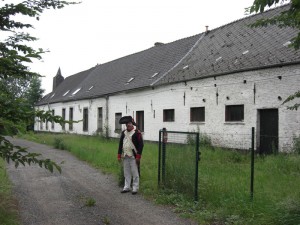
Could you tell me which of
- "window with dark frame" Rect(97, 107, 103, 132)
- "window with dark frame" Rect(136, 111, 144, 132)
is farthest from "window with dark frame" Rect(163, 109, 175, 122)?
"window with dark frame" Rect(97, 107, 103, 132)

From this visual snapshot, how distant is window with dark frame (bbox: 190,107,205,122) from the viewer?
1647 cm

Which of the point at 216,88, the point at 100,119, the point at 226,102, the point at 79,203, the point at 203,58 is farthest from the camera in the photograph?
the point at 100,119

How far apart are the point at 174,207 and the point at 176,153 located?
1.28 metres

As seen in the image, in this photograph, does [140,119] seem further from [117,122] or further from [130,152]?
[130,152]

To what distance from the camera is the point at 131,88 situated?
71.6 feet

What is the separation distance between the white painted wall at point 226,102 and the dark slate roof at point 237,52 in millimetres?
353

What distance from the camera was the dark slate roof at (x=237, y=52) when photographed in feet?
44.5

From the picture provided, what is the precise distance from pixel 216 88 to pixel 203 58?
3399 mm

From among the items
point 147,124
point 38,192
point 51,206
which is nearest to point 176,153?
point 51,206

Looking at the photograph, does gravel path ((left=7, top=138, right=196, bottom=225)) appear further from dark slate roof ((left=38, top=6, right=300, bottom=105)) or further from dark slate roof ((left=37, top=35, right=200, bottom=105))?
dark slate roof ((left=37, top=35, right=200, bottom=105))

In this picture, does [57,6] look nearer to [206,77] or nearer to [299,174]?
[299,174]

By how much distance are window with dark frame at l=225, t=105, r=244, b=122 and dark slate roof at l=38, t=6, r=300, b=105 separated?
59.5 inches

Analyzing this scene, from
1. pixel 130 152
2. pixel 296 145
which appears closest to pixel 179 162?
pixel 130 152

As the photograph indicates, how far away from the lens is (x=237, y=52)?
1608cm
